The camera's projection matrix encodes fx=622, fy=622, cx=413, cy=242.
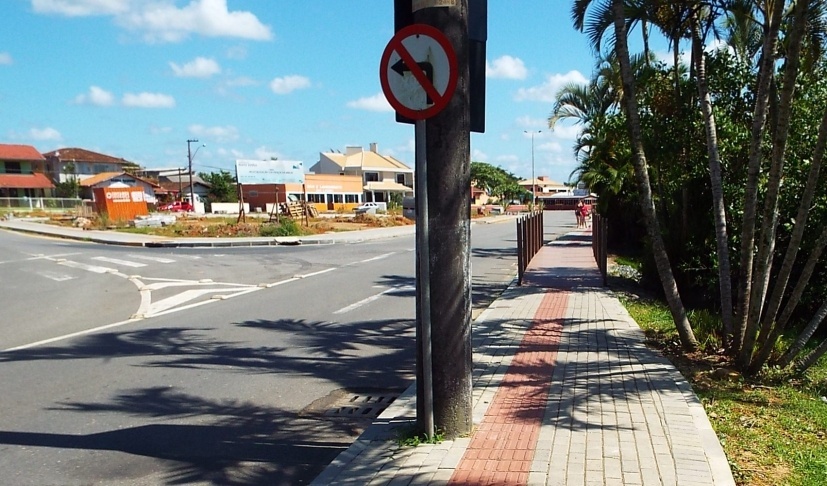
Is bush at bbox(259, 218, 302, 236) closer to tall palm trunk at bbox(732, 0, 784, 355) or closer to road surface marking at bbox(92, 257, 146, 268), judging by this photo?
road surface marking at bbox(92, 257, 146, 268)

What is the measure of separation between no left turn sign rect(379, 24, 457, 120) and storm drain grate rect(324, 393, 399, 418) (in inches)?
107

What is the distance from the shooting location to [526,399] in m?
5.15

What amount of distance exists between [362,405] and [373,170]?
3077 inches

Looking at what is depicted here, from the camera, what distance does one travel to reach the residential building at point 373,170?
79625mm

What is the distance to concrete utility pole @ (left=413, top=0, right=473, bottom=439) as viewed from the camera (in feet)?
13.6

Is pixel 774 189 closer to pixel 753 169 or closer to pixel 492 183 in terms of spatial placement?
pixel 753 169

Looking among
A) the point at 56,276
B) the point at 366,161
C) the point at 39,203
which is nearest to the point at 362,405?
the point at 56,276

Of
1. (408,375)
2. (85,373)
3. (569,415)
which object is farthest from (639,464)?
(85,373)

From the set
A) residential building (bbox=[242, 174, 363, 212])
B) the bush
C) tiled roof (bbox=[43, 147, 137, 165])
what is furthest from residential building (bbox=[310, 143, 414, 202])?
the bush

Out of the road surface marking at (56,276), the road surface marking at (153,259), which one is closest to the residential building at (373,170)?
the road surface marking at (153,259)

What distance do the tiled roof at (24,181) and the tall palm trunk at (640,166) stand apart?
72.0 metres

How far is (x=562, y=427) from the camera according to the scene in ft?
14.6

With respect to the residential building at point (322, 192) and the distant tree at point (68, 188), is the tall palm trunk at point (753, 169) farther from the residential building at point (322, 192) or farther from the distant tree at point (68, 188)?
the distant tree at point (68, 188)

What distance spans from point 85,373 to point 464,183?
4936 mm
